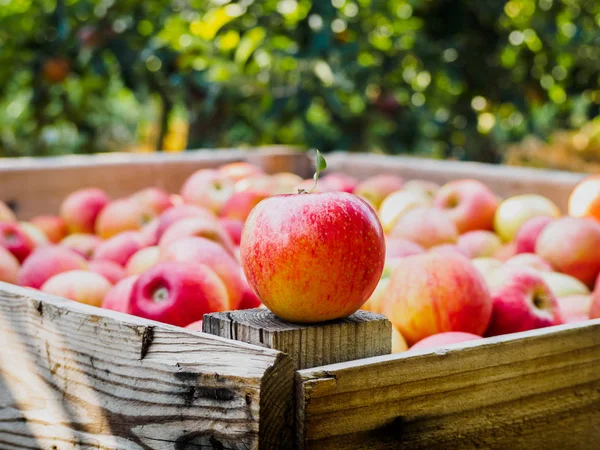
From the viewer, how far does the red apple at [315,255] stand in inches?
39.5

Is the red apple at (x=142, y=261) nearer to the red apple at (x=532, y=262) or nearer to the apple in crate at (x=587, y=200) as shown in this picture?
the red apple at (x=532, y=262)

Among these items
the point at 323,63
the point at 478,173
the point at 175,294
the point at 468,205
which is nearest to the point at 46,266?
the point at 175,294

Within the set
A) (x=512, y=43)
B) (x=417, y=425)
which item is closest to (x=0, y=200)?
(x=417, y=425)

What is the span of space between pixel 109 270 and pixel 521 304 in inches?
34.4

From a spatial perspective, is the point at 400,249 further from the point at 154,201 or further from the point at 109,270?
the point at 154,201

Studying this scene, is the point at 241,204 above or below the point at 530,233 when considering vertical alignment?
above

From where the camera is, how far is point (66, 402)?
1096 millimetres

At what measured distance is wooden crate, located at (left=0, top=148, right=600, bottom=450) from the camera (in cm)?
93

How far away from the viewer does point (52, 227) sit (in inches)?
98.6

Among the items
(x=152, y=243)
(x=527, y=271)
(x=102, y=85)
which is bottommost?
(x=527, y=271)

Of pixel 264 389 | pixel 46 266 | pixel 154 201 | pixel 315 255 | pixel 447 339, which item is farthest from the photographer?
pixel 154 201

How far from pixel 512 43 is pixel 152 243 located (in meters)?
3.33

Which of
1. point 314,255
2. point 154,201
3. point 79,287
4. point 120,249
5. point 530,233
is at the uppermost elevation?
point 154,201

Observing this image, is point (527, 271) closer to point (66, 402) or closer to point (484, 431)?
point (484, 431)
